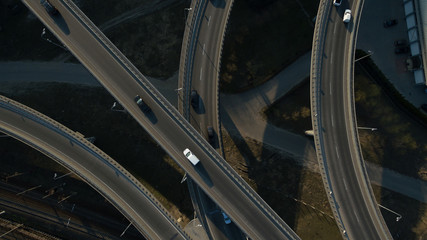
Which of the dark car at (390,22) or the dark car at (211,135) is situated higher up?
the dark car at (211,135)

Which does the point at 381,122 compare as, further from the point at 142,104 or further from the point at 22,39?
the point at 22,39

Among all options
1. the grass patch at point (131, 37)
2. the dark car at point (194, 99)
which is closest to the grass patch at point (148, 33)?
the grass patch at point (131, 37)

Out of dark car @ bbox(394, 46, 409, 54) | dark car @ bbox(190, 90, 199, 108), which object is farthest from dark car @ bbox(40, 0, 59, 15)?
dark car @ bbox(394, 46, 409, 54)

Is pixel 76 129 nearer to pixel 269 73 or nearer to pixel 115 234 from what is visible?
pixel 115 234

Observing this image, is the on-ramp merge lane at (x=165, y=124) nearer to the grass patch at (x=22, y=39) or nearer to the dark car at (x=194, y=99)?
the dark car at (x=194, y=99)

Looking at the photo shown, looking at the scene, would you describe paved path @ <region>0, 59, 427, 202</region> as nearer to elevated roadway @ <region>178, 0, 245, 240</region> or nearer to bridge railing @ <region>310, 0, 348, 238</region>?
elevated roadway @ <region>178, 0, 245, 240</region>

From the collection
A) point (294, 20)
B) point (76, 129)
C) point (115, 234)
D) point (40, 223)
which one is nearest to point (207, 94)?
point (294, 20)
